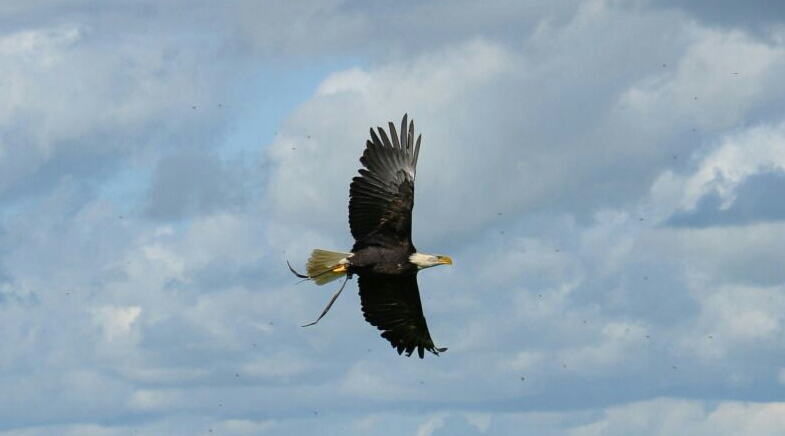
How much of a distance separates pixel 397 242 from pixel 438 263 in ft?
3.12

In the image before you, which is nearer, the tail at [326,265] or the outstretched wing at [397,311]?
the tail at [326,265]

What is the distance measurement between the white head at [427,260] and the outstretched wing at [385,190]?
1.19ft

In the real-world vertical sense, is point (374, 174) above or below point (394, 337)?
above

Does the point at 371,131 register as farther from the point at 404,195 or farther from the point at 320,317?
the point at 320,317

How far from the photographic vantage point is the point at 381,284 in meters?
36.0

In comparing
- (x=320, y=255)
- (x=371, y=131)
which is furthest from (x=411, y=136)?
(x=320, y=255)

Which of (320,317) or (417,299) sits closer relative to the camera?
(320,317)

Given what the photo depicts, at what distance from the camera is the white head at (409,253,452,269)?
34.7 m

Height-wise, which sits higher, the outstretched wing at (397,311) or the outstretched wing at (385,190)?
the outstretched wing at (385,190)

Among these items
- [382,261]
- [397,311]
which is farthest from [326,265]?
[397,311]

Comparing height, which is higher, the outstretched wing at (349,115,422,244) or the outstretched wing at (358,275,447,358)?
the outstretched wing at (349,115,422,244)

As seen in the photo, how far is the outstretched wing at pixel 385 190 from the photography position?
35.1m

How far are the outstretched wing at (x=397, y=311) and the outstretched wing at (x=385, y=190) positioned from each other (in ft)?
3.17

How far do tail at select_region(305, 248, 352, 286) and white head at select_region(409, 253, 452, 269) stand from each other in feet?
4.17
